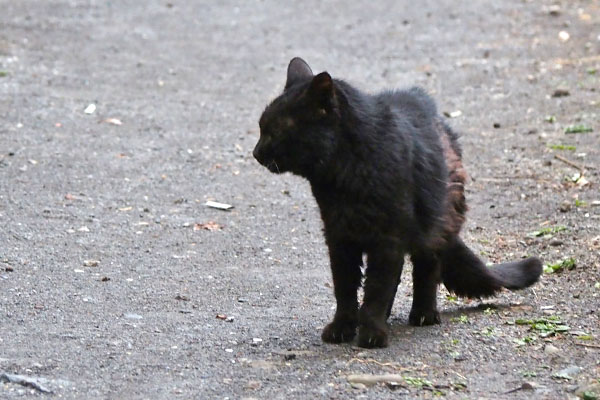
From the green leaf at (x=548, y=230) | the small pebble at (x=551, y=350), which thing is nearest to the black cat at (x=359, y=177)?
the small pebble at (x=551, y=350)

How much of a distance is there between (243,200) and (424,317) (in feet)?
10.3

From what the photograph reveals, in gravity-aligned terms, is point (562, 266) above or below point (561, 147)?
below

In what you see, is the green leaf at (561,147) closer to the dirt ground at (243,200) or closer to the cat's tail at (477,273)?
the dirt ground at (243,200)

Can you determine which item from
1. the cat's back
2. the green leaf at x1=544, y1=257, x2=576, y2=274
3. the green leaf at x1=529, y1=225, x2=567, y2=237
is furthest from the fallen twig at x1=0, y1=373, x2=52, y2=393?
the green leaf at x1=529, y1=225, x2=567, y2=237

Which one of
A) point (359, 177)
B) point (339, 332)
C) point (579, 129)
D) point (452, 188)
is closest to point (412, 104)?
point (452, 188)

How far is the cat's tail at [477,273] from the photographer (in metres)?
6.00

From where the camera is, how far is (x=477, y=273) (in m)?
5.98

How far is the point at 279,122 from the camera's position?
5.21 m

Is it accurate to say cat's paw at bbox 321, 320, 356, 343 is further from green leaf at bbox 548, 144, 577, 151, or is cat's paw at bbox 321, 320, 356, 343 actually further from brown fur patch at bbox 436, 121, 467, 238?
green leaf at bbox 548, 144, 577, 151

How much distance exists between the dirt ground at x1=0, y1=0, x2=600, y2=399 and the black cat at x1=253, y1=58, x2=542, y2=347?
0.30 meters

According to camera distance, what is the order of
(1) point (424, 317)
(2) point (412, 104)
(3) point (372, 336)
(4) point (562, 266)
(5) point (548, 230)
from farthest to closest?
(5) point (548, 230) < (4) point (562, 266) < (2) point (412, 104) < (1) point (424, 317) < (3) point (372, 336)

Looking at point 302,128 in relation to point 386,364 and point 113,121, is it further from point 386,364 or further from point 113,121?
point 113,121

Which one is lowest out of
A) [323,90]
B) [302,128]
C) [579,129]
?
[579,129]

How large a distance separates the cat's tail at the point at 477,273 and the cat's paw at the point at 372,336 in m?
0.81
